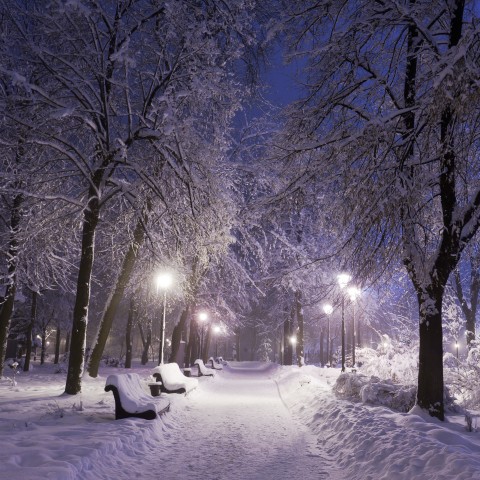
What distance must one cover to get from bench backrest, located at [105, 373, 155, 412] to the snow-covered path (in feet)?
2.47

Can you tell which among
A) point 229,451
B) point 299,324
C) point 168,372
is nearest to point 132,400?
point 229,451

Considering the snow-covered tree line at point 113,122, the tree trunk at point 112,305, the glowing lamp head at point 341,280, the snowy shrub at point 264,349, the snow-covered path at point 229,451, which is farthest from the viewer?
the snowy shrub at point 264,349

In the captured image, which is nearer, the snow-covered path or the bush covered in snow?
the snow-covered path

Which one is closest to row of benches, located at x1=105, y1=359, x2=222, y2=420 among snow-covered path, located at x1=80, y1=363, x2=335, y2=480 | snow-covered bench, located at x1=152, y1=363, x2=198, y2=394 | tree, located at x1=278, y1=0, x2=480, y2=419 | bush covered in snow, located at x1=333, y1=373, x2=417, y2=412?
snow-covered path, located at x1=80, y1=363, x2=335, y2=480

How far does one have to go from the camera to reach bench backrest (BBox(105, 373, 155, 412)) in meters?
8.09

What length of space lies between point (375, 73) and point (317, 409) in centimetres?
763

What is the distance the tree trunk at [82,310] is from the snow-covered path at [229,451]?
2.57m

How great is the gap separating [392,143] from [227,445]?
5.86m

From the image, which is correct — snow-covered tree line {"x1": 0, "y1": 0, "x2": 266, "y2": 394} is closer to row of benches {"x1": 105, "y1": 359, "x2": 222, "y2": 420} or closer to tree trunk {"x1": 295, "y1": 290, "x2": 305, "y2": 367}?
row of benches {"x1": 105, "y1": 359, "x2": 222, "y2": 420}

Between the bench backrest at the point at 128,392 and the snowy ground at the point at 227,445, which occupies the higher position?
the bench backrest at the point at 128,392

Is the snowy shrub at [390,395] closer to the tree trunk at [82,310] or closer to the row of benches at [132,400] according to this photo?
the row of benches at [132,400]

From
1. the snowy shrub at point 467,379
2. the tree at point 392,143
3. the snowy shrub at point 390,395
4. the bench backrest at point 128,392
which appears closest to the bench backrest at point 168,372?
the bench backrest at point 128,392

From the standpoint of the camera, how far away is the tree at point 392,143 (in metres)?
7.04

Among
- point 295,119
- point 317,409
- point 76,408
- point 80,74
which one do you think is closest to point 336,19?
point 295,119
